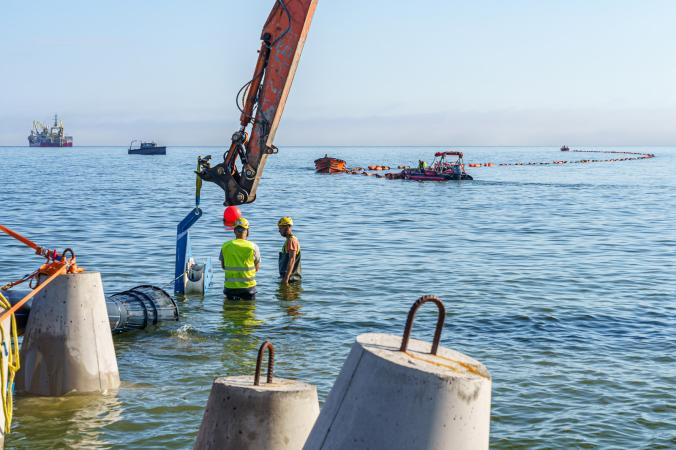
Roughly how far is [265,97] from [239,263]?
276 cm

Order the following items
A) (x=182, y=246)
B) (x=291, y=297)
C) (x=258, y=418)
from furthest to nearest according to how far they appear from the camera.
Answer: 1. (x=291, y=297)
2. (x=182, y=246)
3. (x=258, y=418)

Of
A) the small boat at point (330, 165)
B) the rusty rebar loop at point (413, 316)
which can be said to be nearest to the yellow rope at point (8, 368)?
the rusty rebar loop at point (413, 316)

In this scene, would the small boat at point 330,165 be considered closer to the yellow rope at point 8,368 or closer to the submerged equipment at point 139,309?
the submerged equipment at point 139,309

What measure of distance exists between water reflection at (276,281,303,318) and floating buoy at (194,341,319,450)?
28.6 ft

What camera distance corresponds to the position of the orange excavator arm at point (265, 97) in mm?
13688

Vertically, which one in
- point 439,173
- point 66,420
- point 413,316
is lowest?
point 66,420

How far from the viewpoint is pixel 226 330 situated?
13.4 metres

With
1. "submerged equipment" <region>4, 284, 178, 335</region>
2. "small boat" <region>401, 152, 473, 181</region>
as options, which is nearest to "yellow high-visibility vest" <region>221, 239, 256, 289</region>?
"submerged equipment" <region>4, 284, 178, 335</region>

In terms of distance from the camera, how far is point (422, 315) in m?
15.1

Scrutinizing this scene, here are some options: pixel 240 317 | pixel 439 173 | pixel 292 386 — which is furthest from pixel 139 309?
pixel 439 173

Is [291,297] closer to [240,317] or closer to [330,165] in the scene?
[240,317]

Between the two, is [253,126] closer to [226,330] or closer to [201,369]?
[226,330]

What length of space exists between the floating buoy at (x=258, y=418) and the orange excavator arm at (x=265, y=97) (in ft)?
28.0

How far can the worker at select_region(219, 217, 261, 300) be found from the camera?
1343cm
